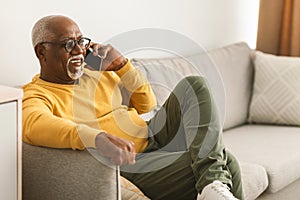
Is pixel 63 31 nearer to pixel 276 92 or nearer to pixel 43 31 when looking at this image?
pixel 43 31

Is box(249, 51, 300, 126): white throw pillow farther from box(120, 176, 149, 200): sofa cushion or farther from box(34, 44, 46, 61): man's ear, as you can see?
box(34, 44, 46, 61): man's ear

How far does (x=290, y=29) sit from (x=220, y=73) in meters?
0.84

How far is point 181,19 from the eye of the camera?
332 centimetres

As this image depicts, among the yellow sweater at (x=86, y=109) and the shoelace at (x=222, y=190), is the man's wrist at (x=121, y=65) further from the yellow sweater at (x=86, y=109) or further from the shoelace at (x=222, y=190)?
the shoelace at (x=222, y=190)

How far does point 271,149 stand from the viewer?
2.87 m

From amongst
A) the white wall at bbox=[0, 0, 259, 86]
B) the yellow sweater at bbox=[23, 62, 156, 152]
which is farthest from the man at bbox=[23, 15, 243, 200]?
the white wall at bbox=[0, 0, 259, 86]

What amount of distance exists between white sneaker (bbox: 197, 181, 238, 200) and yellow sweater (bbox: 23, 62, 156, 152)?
370 mm

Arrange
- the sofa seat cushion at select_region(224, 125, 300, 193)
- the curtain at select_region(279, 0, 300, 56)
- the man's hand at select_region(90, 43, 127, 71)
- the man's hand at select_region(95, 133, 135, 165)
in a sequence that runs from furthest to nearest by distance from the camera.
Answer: the curtain at select_region(279, 0, 300, 56), the sofa seat cushion at select_region(224, 125, 300, 193), the man's hand at select_region(90, 43, 127, 71), the man's hand at select_region(95, 133, 135, 165)

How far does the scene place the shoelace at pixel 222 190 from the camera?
1.92 m

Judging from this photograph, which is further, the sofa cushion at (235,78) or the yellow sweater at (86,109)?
the sofa cushion at (235,78)

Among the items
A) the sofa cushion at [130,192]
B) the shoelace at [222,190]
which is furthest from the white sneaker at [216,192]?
the sofa cushion at [130,192]

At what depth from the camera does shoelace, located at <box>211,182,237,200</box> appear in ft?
6.29

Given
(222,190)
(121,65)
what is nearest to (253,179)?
(222,190)

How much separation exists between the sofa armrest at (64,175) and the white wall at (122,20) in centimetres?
54
